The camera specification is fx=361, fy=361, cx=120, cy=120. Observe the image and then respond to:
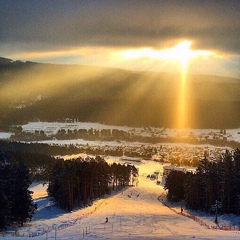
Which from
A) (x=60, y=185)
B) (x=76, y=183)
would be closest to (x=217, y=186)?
(x=76, y=183)

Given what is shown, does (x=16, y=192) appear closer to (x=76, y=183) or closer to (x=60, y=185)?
(x=60, y=185)

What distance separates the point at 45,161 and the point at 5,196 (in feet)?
219

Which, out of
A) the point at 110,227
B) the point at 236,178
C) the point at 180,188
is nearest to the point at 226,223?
the point at 236,178

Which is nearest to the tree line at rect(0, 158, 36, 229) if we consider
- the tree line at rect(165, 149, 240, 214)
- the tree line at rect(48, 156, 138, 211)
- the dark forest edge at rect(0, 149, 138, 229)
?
the dark forest edge at rect(0, 149, 138, 229)

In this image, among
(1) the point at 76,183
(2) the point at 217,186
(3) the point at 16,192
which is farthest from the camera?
(1) the point at 76,183

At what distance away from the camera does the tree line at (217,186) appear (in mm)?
46531

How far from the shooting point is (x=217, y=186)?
4891cm

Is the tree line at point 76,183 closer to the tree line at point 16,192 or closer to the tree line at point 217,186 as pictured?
the tree line at point 16,192

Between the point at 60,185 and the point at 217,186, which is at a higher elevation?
the point at 217,186

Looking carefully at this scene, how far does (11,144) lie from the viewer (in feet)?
502

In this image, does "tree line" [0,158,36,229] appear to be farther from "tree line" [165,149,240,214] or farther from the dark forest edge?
"tree line" [165,149,240,214]

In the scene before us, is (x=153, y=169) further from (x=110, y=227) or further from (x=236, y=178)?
(x=110, y=227)

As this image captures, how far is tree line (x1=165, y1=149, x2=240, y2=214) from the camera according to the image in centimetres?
4653

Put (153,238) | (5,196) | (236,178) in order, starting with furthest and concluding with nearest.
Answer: (236,178), (5,196), (153,238)
